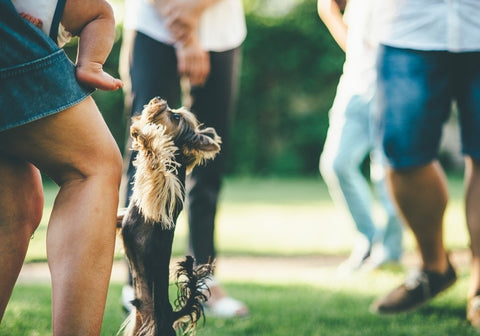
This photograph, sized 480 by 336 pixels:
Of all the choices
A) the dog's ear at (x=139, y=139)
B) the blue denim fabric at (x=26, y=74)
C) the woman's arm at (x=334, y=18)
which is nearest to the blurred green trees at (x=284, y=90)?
the woman's arm at (x=334, y=18)

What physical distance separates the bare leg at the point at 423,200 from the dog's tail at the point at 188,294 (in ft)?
4.27

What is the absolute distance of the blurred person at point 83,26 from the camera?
191 centimetres

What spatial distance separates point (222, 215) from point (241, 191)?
4031 millimetres

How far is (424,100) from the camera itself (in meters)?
2.91

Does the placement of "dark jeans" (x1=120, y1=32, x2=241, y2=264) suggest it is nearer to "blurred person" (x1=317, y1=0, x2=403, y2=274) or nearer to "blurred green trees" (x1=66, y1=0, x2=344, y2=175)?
"blurred person" (x1=317, y1=0, x2=403, y2=274)

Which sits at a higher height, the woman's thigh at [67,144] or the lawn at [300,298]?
the woman's thigh at [67,144]

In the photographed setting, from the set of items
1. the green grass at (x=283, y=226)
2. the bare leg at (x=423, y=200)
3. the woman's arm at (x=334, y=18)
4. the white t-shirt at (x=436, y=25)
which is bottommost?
the green grass at (x=283, y=226)

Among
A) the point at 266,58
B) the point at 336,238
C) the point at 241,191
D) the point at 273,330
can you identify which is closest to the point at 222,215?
the point at 336,238

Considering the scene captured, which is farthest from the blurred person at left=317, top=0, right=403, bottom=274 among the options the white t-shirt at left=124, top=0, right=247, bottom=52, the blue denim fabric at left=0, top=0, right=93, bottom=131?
the blue denim fabric at left=0, top=0, right=93, bottom=131

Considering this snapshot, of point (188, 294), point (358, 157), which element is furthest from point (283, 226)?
point (188, 294)

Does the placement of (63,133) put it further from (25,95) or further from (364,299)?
(364,299)

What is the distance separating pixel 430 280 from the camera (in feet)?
10.4

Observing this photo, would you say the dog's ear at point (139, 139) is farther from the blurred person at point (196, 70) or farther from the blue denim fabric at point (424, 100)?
the blue denim fabric at point (424, 100)

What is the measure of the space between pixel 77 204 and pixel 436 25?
184cm
